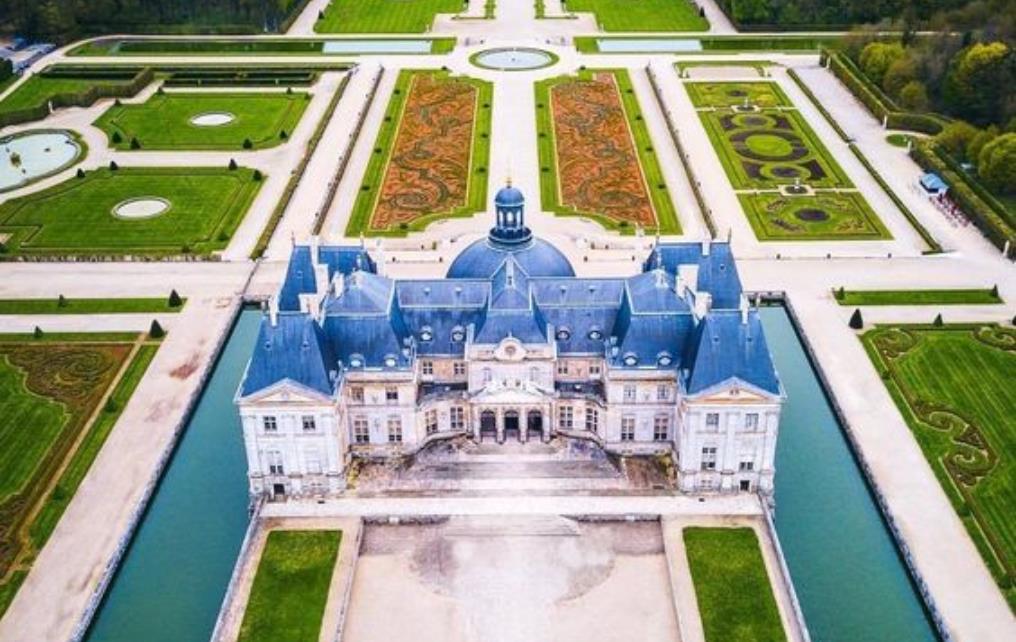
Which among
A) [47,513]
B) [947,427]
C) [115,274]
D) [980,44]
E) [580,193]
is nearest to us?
[47,513]

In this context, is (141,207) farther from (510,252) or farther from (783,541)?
(783,541)

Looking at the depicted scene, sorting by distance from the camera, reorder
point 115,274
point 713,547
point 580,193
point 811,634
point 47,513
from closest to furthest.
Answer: point 811,634, point 713,547, point 47,513, point 115,274, point 580,193

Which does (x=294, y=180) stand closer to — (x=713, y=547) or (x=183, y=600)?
(x=183, y=600)

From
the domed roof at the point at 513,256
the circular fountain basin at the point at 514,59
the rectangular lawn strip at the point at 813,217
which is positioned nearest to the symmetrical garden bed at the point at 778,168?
the rectangular lawn strip at the point at 813,217

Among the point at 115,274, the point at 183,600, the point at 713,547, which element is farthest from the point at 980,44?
the point at 183,600

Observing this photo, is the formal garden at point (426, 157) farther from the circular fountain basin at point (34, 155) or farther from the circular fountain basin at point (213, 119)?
the circular fountain basin at point (34, 155)

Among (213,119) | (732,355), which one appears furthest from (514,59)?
(732,355)
